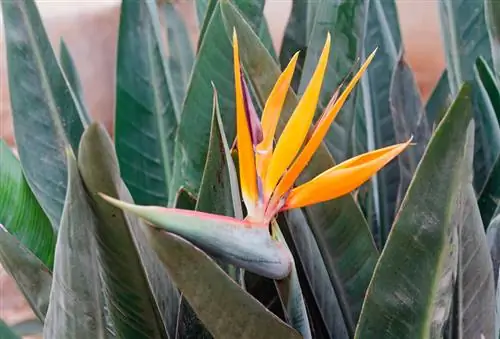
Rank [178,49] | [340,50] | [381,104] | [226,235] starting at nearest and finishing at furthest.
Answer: [226,235] < [340,50] < [381,104] < [178,49]

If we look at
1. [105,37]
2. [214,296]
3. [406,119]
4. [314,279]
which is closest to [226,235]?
[214,296]

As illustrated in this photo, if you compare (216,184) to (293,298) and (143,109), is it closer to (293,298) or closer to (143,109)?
(293,298)

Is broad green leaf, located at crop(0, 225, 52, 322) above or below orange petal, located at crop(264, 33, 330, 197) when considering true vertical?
below

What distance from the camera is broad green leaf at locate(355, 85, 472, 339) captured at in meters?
0.24

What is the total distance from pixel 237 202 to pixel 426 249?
87mm

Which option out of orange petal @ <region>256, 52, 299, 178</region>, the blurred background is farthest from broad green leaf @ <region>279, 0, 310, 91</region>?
the blurred background

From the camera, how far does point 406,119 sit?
55cm

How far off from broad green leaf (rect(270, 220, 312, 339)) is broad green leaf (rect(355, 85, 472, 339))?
3cm

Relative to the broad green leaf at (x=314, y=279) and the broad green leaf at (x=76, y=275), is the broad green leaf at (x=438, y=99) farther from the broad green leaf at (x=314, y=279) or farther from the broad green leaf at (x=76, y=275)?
the broad green leaf at (x=76, y=275)

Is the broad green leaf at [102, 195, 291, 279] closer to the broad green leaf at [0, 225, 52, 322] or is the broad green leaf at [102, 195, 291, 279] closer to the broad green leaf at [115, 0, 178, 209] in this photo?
the broad green leaf at [0, 225, 52, 322]

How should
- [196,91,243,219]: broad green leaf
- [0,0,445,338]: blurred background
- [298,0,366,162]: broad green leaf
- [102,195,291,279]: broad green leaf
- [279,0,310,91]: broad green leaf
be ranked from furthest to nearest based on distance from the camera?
[0,0,445,338]: blurred background
[279,0,310,91]: broad green leaf
[298,0,366,162]: broad green leaf
[196,91,243,219]: broad green leaf
[102,195,291,279]: broad green leaf

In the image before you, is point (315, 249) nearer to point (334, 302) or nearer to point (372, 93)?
point (334, 302)

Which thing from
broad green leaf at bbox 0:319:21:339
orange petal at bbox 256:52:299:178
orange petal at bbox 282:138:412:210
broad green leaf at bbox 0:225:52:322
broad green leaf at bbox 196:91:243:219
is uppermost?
orange petal at bbox 256:52:299:178

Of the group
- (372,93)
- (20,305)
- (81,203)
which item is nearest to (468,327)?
(81,203)
